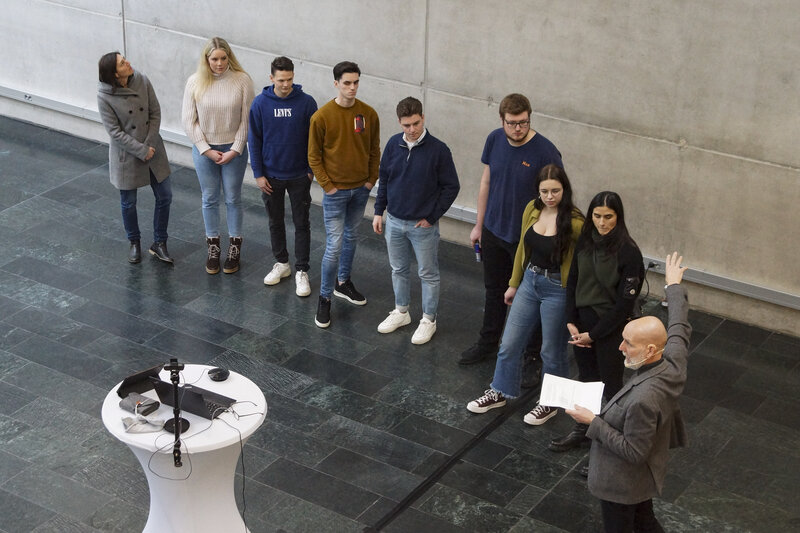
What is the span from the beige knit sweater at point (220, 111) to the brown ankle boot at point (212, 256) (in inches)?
28.6

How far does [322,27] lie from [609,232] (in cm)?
418

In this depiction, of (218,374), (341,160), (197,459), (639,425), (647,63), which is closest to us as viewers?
(639,425)

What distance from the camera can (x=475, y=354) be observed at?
7.07 m

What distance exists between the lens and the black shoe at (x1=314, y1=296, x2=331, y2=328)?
747 centimetres

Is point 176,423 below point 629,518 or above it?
above

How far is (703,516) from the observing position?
562 centimetres

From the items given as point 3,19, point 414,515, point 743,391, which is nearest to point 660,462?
point 414,515

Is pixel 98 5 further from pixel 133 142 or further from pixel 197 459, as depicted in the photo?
pixel 197 459

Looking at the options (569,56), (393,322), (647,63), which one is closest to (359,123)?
(393,322)

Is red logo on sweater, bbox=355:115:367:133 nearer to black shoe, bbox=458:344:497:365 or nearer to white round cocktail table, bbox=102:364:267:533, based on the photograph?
black shoe, bbox=458:344:497:365

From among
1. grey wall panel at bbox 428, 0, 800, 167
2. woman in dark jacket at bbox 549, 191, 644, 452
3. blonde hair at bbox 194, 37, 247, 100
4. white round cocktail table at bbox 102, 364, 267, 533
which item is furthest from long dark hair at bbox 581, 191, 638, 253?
blonde hair at bbox 194, 37, 247, 100

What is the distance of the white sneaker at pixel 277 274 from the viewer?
26.4 ft

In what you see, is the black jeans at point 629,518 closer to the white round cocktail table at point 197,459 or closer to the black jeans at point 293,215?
the white round cocktail table at point 197,459

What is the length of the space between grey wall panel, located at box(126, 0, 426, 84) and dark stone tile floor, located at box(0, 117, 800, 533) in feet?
4.65
